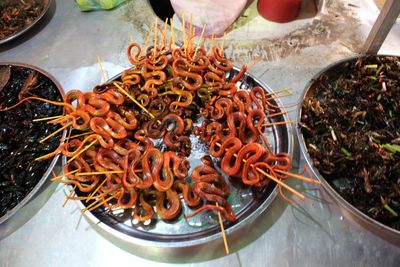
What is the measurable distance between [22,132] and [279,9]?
282 centimetres

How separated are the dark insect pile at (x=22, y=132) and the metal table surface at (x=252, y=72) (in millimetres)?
153

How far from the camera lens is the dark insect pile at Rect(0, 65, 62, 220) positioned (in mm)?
2267

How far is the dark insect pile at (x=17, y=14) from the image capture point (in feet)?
11.4

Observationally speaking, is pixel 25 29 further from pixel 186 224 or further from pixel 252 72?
pixel 186 224

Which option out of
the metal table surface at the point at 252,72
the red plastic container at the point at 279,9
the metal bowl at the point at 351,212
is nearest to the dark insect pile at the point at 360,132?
the metal bowl at the point at 351,212

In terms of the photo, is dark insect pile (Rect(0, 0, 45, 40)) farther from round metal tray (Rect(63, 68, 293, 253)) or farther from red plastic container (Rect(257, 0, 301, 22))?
red plastic container (Rect(257, 0, 301, 22))

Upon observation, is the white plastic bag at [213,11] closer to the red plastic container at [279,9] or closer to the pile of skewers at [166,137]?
the red plastic container at [279,9]

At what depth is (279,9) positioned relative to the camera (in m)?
3.15

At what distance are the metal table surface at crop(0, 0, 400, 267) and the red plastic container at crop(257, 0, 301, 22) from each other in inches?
3.2

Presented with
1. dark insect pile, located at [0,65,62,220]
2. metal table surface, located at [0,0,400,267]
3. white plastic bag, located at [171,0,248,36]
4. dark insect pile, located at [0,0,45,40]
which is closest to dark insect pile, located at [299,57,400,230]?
metal table surface, located at [0,0,400,267]

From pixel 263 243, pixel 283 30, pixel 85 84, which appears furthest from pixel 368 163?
pixel 85 84

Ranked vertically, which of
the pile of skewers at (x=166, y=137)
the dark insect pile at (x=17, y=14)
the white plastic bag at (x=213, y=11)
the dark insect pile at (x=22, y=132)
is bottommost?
the dark insect pile at (x=22, y=132)

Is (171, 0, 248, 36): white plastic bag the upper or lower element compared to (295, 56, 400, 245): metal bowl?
upper

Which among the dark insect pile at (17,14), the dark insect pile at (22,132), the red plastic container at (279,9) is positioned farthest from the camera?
the dark insect pile at (17,14)
